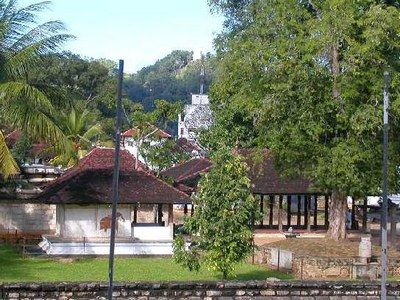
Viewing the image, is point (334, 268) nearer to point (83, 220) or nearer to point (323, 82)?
point (323, 82)

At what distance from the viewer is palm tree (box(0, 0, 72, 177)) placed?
78.1 feet

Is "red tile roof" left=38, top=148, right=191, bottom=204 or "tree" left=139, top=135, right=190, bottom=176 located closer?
"red tile roof" left=38, top=148, right=191, bottom=204

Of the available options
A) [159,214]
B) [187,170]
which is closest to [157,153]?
[187,170]

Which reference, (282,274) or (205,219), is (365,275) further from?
(205,219)

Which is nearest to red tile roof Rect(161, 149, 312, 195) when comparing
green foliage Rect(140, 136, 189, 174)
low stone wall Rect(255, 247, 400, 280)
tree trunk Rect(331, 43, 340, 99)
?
green foliage Rect(140, 136, 189, 174)

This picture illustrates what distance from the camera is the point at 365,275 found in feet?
88.7

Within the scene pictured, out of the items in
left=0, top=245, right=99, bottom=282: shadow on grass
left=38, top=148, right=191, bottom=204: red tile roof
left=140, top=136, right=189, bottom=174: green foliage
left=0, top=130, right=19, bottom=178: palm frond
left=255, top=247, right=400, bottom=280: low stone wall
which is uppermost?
left=140, top=136, right=189, bottom=174: green foliage

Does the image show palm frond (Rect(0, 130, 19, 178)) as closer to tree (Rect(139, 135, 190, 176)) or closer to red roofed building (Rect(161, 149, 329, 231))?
red roofed building (Rect(161, 149, 329, 231))

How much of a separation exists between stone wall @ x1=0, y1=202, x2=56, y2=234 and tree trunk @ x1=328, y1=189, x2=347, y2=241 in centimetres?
1194

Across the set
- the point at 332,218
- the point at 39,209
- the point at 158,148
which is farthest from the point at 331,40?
the point at 158,148

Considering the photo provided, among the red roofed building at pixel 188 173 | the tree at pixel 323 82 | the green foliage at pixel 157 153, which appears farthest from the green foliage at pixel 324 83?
the green foliage at pixel 157 153

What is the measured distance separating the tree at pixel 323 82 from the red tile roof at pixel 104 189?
4.62 meters

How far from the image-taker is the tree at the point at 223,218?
73.7 feet

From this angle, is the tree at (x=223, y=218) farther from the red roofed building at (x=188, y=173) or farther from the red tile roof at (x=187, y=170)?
the red tile roof at (x=187, y=170)
